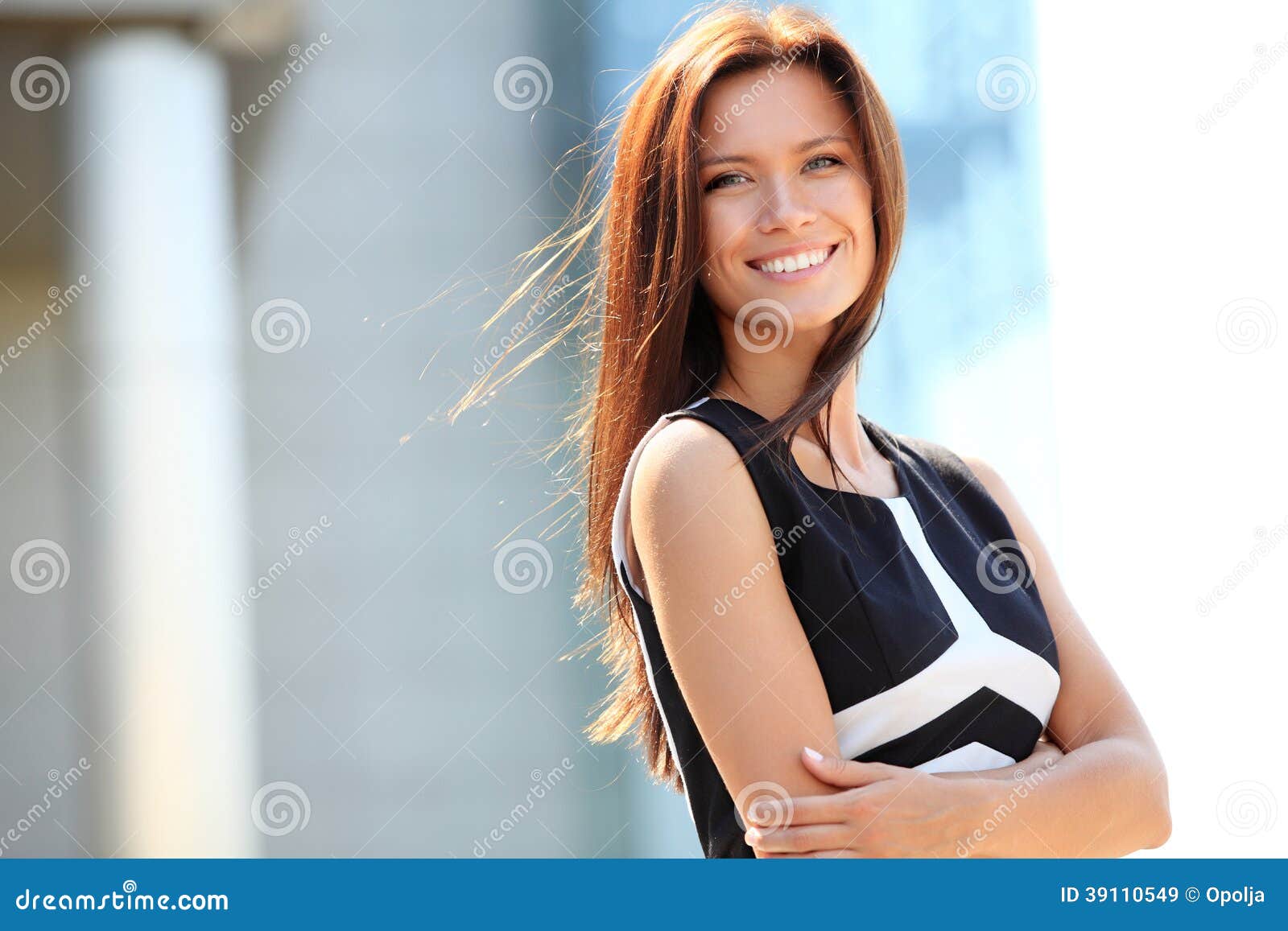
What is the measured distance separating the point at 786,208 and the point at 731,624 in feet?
1.39

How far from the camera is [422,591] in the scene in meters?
3.69

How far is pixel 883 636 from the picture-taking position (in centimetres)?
105

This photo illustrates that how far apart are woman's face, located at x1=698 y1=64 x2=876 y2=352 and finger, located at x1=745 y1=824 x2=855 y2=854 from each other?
50 centimetres

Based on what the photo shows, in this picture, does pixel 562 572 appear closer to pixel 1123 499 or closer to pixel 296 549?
pixel 296 549

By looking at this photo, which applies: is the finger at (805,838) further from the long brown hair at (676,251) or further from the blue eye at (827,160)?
the blue eye at (827,160)

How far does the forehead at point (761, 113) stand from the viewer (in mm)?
1180

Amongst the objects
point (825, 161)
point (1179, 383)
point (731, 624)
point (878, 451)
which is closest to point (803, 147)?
point (825, 161)

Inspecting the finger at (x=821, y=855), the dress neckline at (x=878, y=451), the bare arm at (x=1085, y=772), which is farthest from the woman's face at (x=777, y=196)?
the finger at (x=821, y=855)

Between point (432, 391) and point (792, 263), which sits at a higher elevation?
point (432, 391)

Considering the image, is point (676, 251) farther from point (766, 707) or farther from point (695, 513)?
point (766, 707)

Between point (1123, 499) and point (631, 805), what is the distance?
1.72 meters

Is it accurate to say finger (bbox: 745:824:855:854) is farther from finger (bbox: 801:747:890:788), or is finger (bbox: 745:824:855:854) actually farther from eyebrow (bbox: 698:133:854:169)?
eyebrow (bbox: 698:133:854:169)
